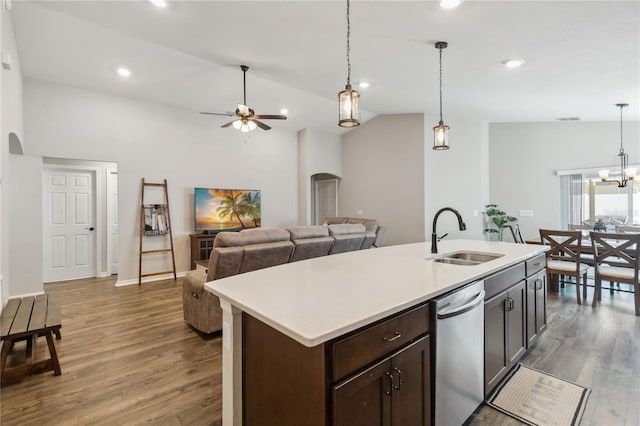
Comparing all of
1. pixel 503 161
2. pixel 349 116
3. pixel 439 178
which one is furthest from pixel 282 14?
pixel 503 161

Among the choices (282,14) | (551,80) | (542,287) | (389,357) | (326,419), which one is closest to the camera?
(326,419)

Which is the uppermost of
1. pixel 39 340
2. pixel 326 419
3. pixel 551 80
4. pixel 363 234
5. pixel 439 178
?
pixel 551 80

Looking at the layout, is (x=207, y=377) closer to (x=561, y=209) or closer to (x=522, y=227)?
(x=522, y=227)

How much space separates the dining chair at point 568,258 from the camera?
3855 mm

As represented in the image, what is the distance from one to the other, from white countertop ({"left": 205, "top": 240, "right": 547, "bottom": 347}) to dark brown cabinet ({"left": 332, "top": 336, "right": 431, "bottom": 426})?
21cm

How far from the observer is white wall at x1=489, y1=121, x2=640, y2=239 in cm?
601

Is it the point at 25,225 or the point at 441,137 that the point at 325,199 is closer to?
the point at 441,137

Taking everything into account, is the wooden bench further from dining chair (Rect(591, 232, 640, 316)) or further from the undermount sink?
dining chair (Rect(591, 232, 640, 316))

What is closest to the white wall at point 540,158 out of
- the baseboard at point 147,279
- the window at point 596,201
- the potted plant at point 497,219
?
the window at point 596,201

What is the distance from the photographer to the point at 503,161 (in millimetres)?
6930

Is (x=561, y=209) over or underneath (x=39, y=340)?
over

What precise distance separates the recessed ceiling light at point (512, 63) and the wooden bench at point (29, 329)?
512cm

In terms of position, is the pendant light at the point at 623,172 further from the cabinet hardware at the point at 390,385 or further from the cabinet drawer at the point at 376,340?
the cabinet hardware at the point at 390,385

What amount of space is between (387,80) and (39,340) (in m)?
5.16
